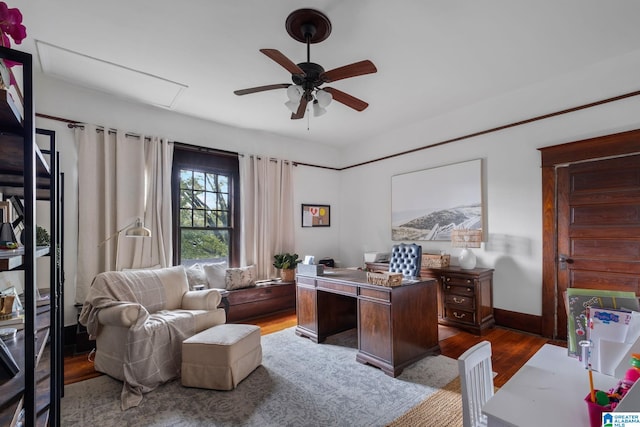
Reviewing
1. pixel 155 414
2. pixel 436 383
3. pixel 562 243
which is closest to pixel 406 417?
pixel 436 383

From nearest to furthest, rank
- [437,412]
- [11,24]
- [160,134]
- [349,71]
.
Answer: [11,24] → [437,412] → [349,71] → [160,134]

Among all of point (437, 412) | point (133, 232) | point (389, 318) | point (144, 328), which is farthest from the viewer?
point (133, 232)

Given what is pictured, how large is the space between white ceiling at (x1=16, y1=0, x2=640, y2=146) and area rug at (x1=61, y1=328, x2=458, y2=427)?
2971 mm

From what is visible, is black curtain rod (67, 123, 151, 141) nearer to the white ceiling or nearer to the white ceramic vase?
the white ceiling

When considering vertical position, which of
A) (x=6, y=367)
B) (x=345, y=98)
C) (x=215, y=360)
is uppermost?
(x=345, y=98)

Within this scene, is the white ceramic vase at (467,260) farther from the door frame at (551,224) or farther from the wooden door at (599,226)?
the wooden door at (599,226)

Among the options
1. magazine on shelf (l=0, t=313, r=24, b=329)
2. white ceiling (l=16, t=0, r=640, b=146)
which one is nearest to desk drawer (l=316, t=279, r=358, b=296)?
white ceiling (l=16, t=0, r=640, b=146)

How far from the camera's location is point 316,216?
5.83m

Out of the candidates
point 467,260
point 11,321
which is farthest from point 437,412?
point 11,321

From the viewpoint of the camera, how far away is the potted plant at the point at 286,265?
4.87 metres

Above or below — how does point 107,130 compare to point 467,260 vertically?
above

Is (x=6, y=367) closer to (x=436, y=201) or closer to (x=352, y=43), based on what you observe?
(x=352, y=43)

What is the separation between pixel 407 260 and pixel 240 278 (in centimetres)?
238

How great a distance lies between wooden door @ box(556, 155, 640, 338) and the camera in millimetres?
2982
